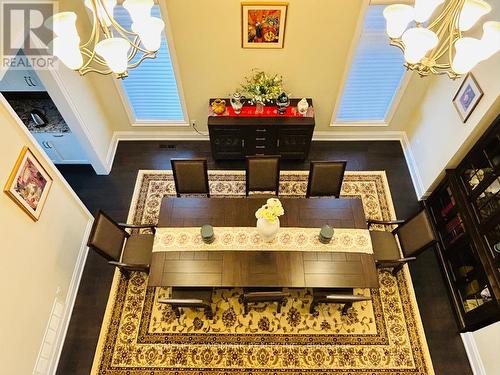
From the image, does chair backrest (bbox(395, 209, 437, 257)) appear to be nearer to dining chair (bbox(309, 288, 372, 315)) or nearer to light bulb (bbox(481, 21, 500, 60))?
dining chair (bbox(309, 288, 372, 315))

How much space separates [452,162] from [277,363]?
10.5 feet

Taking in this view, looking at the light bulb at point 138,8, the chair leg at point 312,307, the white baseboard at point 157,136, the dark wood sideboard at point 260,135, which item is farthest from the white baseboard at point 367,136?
the light bulb at point 138,8

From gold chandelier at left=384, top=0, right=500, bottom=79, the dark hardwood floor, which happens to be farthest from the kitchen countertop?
gold chandelier at left=384, top=0, right=500, bottom=79

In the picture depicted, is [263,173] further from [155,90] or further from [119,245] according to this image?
[155,90]

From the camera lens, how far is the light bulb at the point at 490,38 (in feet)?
6.64

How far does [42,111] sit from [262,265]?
384cm

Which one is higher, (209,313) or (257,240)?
(257,240)

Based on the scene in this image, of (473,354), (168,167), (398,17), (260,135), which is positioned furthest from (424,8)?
(168,167)

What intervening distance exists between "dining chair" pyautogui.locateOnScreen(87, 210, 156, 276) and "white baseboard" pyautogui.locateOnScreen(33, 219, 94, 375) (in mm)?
659

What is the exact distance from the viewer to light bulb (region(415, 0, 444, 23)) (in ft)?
7.46

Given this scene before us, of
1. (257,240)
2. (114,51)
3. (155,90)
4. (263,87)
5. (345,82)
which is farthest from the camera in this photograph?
(155,90)

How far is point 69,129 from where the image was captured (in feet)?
15.4

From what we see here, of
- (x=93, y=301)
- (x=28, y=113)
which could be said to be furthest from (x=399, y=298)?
(x=28, y=113)

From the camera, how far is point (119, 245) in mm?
3861
